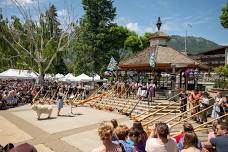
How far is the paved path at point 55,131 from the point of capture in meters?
12.5

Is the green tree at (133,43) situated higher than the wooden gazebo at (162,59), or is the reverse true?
the green tree at (133,43)

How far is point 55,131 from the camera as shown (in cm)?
1526

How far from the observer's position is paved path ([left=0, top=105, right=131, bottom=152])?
493 inches

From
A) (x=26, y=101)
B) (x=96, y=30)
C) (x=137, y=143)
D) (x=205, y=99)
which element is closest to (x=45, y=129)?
(x=205, y=99)

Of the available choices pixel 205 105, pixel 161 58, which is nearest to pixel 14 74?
pixel 161 58

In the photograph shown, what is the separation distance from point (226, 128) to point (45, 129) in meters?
11.0

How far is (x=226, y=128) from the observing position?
6.56 meters

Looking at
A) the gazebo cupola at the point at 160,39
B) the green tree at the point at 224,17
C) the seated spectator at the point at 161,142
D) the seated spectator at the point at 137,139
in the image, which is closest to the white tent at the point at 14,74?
the gazebo cupola at the point at 160,39

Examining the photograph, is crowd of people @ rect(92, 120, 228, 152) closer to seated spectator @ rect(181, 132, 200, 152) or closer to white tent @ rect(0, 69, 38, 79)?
seated spectator @ rect(181, 132, 200, 152)

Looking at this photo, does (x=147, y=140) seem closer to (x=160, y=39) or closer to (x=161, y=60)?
(x=161, y=60)

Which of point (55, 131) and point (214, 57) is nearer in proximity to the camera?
point (55, 131)

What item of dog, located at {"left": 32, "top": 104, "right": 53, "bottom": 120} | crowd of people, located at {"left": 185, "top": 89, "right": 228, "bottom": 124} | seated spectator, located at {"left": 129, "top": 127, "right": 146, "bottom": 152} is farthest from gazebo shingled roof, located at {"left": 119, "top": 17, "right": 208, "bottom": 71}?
seated spectator, located at {"left": 129, "top": 127, "right": 146, "bottom": 152}

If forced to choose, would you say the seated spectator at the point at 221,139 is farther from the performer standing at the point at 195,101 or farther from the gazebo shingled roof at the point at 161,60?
the gazebo shingled roof at the point at 161,60

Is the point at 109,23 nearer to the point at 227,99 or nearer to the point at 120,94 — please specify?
the point at 120,94
